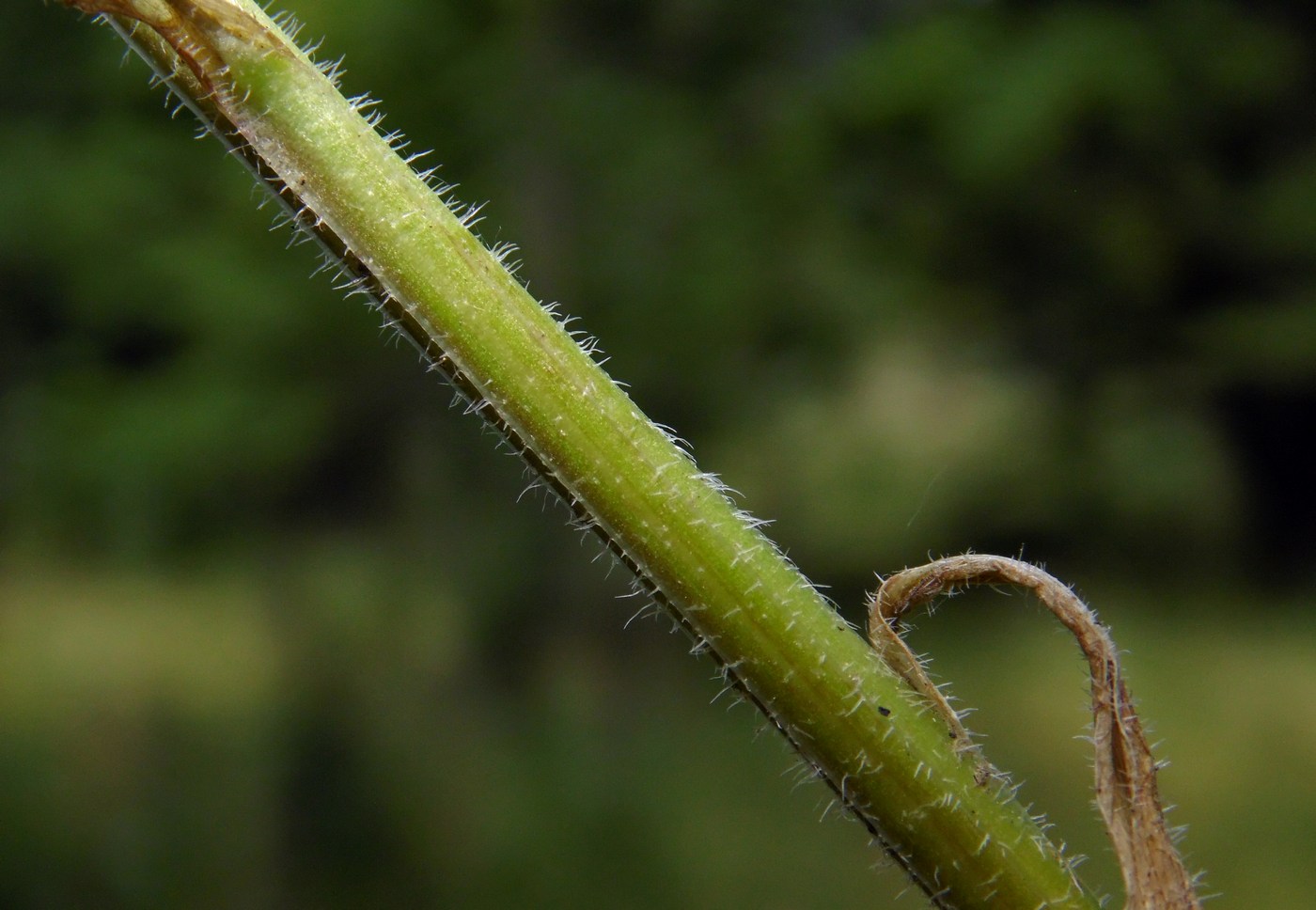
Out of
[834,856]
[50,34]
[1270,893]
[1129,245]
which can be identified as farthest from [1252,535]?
[50,34]

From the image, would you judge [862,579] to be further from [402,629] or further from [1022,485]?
[402,629]

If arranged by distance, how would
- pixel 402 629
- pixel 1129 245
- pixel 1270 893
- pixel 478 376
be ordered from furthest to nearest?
pixel 402 629, pixel 1129 245, pixel 1270 893, pixel 478 376

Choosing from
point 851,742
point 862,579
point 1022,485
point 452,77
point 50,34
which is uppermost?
point 452,77
